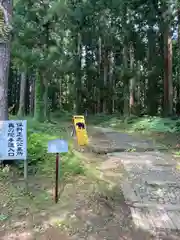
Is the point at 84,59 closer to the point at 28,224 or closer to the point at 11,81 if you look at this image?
the point at 11,81

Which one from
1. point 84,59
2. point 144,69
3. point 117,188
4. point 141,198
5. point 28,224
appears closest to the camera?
point 28,224

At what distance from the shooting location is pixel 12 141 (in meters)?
4.42

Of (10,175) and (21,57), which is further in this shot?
(21,57)

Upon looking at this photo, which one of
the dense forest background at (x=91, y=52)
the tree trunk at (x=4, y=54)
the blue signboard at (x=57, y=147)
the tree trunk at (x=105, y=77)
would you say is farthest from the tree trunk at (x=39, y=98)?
the blue signboard at (x=57, y=147)

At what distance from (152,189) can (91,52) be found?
21541mm

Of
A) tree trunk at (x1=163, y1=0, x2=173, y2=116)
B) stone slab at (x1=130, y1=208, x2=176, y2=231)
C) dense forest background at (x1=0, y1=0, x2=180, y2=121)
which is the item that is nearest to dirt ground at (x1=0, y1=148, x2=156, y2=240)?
stone slab at (x1=130, y1=208, x2=176, y2=231)

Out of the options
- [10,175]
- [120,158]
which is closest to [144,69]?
[120,158]

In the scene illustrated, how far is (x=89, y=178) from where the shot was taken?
5.14m

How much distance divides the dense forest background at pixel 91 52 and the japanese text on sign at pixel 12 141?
0.55 m

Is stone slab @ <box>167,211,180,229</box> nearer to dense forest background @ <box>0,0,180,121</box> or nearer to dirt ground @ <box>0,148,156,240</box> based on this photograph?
dirt ground @ <box>0,148,156,240</box>

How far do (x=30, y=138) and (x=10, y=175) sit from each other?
5.08 feet

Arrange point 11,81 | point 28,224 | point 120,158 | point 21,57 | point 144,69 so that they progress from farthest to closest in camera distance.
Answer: point 11,81
point 144,69
point 21,57
point 120,158
point 28,224

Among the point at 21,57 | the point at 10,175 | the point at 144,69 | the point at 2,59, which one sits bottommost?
the point at 10,175

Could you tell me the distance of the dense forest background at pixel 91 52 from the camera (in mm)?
12641
